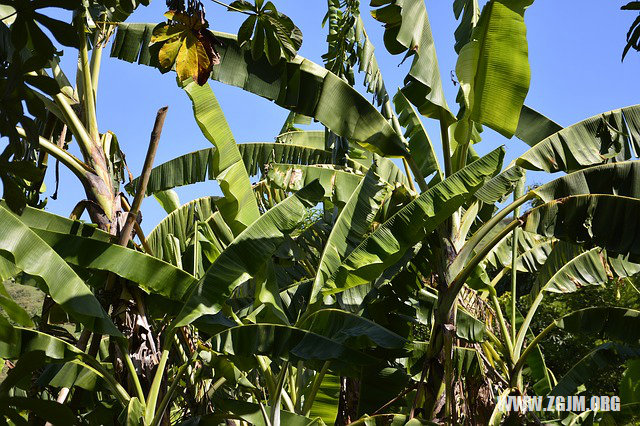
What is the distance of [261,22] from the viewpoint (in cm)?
267

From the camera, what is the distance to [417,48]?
5.44 m

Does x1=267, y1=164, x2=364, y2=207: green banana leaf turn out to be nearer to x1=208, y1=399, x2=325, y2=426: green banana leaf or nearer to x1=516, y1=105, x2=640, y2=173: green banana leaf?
x1=516, y1=105, x2=640, y2=173: green banana leaf

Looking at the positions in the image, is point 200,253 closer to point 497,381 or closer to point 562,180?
point 497,381

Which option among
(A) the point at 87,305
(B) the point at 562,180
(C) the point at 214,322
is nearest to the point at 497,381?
(B) the point at 562,180

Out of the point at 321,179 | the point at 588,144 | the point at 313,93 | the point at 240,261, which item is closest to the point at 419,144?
the point at 321,179

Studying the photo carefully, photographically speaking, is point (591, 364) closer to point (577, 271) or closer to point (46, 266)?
point (577, 271)

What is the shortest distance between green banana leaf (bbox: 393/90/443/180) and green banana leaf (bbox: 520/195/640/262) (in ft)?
4.09

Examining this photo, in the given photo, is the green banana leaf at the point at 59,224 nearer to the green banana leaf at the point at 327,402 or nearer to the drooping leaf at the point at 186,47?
the green banana leaf at the point at 327,402

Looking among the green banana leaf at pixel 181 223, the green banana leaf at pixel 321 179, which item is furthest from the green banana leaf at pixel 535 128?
the green banana leaf at pixel 181 223

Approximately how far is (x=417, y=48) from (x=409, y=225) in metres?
1.42

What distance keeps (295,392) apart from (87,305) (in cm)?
297

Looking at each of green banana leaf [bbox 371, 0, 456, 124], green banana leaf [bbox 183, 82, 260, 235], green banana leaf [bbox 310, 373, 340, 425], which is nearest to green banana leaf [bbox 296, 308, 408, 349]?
green banana leaf [bbox 183, 82, 260, 235]

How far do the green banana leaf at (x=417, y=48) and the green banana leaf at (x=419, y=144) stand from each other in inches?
30.7

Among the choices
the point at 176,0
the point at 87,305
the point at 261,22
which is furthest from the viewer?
the point at 87,305
